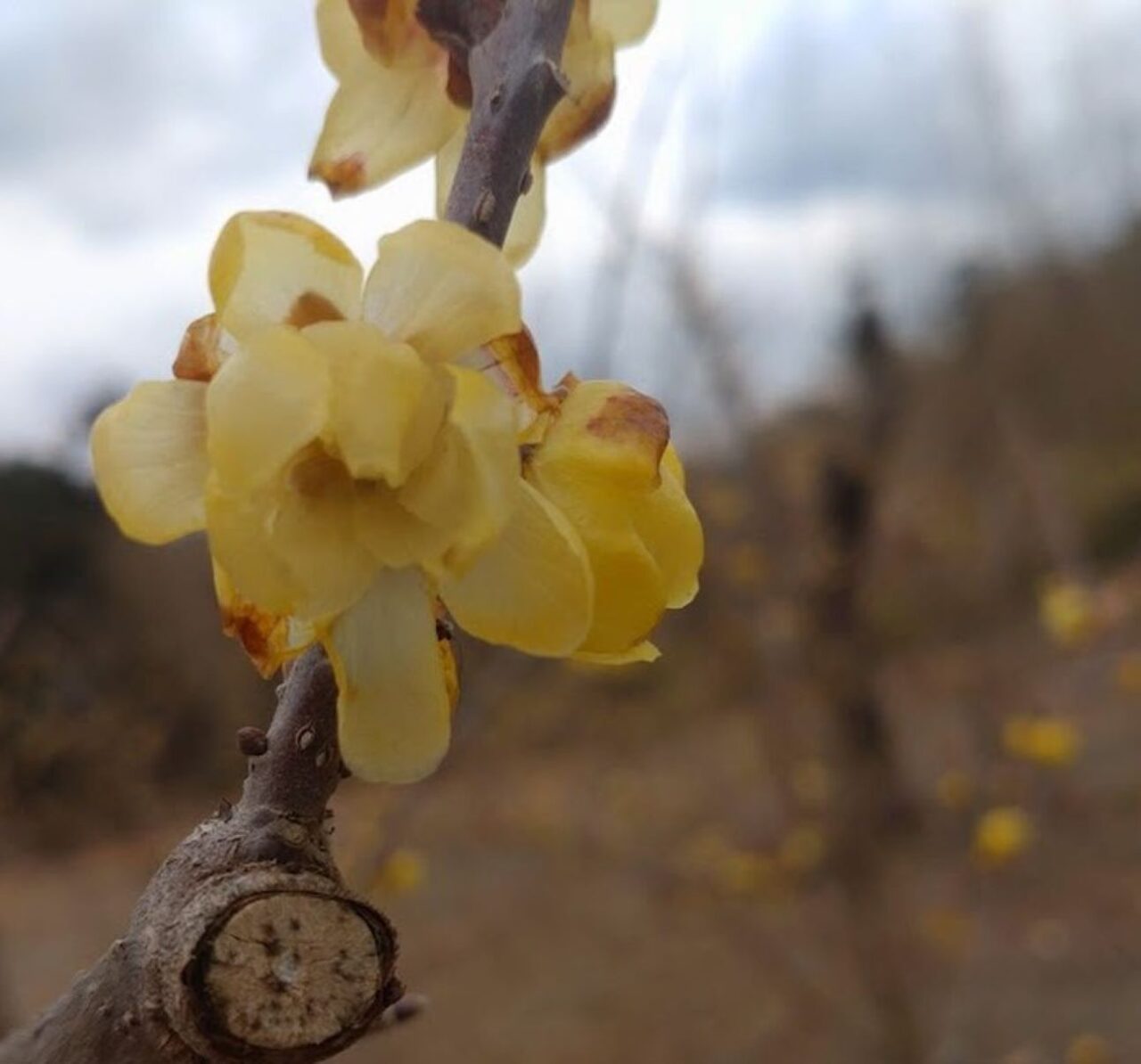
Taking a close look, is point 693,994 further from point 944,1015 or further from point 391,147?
point 391,147

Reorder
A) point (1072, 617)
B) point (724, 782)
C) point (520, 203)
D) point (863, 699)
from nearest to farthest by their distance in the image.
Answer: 1. point (520, 203)
2. point (1072, 617)
3. point (863, 699)
4. point (724, 782)

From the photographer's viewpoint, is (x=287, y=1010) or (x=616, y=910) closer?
(x=287, y=1010)

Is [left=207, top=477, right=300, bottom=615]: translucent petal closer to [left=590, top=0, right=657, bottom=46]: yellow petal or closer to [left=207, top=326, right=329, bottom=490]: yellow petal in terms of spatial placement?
[left=207, top=326, right=329, bottom=490]: yellow petal

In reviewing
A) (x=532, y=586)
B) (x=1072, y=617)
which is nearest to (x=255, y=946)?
(x=532, y=586)

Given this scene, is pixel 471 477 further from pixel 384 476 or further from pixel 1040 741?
pixel 1040 741

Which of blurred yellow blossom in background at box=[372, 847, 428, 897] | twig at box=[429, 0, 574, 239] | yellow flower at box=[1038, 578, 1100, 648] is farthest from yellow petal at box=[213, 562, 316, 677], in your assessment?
yellow flower at box=[1038, 578, 1100, 648]

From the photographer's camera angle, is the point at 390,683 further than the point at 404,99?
No

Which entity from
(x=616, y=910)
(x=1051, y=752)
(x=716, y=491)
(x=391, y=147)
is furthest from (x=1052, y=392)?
(x=391, y=147)
